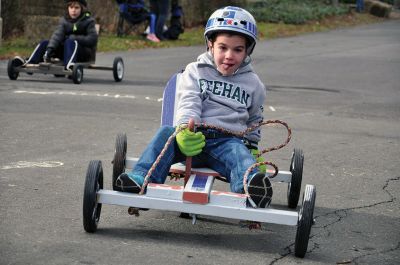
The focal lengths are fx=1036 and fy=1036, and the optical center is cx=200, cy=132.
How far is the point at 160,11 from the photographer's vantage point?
22.4 m

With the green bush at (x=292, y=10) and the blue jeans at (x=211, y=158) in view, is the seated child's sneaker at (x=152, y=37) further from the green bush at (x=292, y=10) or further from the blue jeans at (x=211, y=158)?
the blue jeans at (x=211, y=158)

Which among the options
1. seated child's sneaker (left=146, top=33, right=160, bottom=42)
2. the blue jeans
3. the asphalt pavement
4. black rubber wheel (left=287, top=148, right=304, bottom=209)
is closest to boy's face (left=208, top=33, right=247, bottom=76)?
the blue jeans

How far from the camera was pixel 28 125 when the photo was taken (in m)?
9.94

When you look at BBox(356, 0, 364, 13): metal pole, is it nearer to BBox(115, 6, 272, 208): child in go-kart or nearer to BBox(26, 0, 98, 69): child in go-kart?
BBox(26, 0, 98, 69): child in go-kart

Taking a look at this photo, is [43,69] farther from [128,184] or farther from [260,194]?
[260,194]

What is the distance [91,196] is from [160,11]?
56.8 ft

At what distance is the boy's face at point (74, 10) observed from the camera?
14.5 meters

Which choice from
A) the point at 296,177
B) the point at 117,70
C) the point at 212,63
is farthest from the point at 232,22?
the point at 117,70

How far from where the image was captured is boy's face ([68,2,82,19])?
14.5 meters

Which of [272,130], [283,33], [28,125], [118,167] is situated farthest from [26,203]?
[283,33]

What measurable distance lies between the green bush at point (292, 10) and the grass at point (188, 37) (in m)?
0.25

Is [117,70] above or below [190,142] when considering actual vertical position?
below

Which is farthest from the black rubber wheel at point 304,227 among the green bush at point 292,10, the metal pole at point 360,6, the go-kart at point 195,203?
the metal pole at point 360,6

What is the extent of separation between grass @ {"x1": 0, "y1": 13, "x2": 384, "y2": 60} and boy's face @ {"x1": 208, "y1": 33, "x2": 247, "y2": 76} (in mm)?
11888
